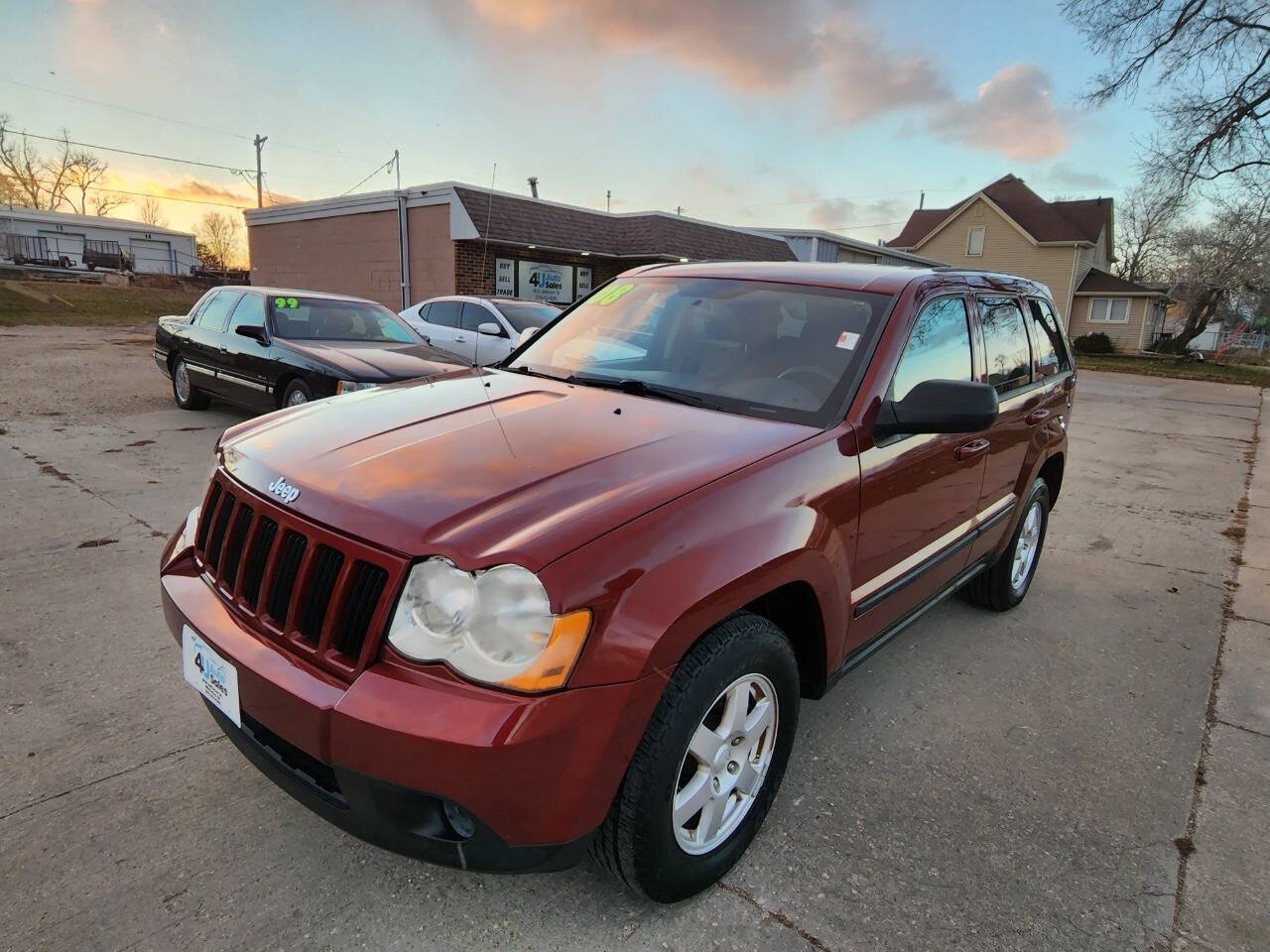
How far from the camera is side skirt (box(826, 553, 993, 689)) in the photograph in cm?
259

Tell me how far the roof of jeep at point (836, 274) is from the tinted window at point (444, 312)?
8.65m

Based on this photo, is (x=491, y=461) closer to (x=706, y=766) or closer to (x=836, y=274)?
(x=706, y=766)

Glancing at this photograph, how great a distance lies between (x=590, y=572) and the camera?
1642 millimetres

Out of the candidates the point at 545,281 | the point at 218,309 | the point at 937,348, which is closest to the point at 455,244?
the point at 545,281

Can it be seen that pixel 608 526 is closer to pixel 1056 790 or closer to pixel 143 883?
pixel 143 883

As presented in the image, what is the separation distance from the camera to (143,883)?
203cm

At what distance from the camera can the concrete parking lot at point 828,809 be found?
1.99 meters

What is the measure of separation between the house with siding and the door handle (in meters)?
37.9

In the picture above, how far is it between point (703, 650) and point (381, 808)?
818 millimetres

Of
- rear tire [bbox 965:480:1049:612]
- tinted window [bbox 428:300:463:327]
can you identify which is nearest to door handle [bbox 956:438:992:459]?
rear tire [bbox 965:480:1049:612]

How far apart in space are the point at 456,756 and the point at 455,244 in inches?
698

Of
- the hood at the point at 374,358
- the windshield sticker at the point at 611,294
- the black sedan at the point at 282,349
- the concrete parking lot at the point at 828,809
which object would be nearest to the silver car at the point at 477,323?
the black sedan at the point at 282,349

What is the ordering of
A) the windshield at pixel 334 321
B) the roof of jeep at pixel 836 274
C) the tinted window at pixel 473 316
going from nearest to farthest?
the roof of jeep at pixel 836 274 → the windshield at pixel 334 321 → the tinted window at pixel 473 316

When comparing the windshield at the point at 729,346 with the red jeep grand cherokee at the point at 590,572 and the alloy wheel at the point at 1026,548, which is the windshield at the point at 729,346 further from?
the alloy wheel at the point at 1026,548
